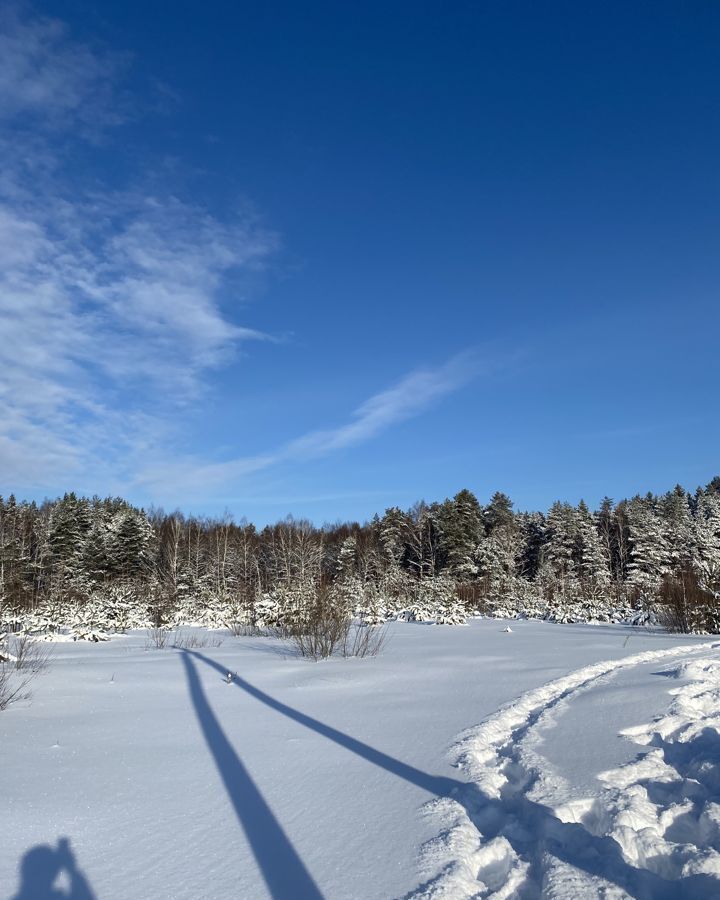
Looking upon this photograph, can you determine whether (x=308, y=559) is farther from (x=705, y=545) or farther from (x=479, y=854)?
(x=479, y=854)

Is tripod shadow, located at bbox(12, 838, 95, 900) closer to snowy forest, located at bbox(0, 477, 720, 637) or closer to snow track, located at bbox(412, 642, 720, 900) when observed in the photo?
snow track, located at bbox(412, 642, 720, 900)

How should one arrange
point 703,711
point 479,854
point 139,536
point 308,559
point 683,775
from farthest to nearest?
point 139,536, point 308,559, point 703,711, point 683,775, point 479,854

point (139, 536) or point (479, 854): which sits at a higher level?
point (139, 536)

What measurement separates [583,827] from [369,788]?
4.64 ft

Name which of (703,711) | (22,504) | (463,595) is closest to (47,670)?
(703,711)

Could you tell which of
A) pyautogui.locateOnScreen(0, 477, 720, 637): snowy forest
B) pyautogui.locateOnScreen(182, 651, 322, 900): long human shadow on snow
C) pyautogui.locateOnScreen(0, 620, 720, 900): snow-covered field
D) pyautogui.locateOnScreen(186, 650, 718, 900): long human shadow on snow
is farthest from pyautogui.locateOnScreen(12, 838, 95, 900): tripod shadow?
pyautogui.locateOnScreen(0, 477, 720, 637): snowy forest

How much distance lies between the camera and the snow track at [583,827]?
273cm

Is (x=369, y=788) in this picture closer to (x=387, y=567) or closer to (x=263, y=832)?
(x=263, y=832)

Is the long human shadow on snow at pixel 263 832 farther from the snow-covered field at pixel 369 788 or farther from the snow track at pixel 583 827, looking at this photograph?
the snow track at pixel 583 827

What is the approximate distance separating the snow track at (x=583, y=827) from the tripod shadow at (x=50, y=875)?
1570mm

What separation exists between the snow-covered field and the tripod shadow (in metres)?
0.01

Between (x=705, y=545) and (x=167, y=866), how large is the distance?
34.3 meters

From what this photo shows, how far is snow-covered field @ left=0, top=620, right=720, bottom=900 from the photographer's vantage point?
2875 mm

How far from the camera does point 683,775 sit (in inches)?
159
